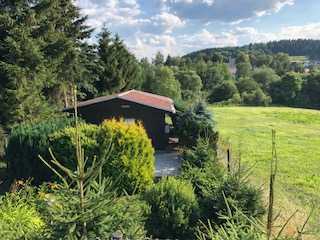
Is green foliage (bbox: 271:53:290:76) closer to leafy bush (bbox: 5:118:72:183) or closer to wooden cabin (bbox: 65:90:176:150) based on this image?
wooden cabin (bbox: 65:90:176:150)

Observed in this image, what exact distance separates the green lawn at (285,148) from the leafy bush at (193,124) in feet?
7.02

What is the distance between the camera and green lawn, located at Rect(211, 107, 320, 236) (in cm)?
1445

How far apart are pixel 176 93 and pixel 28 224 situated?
46818mm

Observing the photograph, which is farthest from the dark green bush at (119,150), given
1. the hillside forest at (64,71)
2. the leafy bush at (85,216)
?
the leafy bush at (85,216)

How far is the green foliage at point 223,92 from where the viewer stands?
6900 centimetres

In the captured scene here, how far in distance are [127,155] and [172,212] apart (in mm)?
4504

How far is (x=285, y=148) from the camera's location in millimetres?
25875

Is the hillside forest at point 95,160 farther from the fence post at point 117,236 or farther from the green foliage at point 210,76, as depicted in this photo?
the green foliage at point 210,76

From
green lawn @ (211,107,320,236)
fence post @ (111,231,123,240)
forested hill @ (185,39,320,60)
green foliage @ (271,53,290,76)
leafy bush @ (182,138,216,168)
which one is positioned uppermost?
forested hill @ (185,39,320,60)

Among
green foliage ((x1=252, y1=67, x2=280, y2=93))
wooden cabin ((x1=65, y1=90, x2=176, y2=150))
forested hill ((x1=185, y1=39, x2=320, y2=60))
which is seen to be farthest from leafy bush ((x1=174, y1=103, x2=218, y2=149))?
forested hill ((x1=185, y1=39, x2=320, y2=60))

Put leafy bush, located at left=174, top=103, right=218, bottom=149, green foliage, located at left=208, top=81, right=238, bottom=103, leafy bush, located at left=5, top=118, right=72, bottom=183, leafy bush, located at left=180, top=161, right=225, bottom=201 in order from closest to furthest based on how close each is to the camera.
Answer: leafy bush, located at left=180, top=161, right=225, bottom=201, leafy bush, located at left=5, top=118, right=72, bottom=183, leafy bush, located at left=174, top=103, right=218, bottom=149, green foliage, located at left=208, top=81, right=238, bottom=103

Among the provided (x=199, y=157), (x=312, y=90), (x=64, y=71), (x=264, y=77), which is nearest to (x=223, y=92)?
(x=264, y=77)

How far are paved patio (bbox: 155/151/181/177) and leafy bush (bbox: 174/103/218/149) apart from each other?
1.06 m

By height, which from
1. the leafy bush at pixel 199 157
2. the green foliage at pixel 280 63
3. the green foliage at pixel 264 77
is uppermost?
the green foliage at pixel 280 63
